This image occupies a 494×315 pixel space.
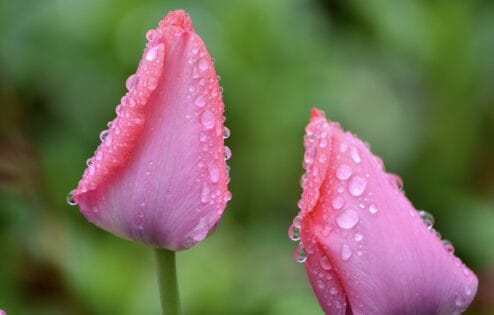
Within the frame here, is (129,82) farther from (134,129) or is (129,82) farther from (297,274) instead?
(297,274)

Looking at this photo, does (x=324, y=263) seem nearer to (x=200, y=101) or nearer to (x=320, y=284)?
→ (x=320, y=284)

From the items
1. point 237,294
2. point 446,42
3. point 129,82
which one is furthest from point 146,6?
point 129,82

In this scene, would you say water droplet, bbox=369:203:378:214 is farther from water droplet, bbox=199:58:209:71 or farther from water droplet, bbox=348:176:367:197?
water droplet, bbox=199:58:209:71

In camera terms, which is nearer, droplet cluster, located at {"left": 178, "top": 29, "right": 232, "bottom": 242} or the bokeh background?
droplet cluster, located at {"left": 178, "top": 29, "right": 232, "bottom": 242}

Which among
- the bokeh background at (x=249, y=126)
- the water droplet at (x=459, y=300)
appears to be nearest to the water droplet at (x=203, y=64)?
the water droplet at (x=459, y=300)

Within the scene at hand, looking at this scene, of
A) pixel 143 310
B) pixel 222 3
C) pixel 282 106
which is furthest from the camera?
pixel 222 3

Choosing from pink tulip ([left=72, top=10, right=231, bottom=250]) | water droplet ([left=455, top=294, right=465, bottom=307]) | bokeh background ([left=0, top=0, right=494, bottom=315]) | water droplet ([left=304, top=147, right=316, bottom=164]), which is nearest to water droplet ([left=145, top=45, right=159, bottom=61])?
pink tulip ([left=72, top=10, right=231, bottom=250])
